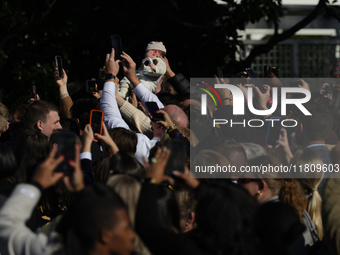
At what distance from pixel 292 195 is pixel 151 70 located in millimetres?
2655

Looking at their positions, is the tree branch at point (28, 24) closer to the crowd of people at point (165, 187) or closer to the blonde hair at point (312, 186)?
the crowd of people at point (165, 187)

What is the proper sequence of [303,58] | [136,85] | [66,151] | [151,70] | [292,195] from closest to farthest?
[66,151]
[292,195]
[136,85]
[151,70]
[303,58]

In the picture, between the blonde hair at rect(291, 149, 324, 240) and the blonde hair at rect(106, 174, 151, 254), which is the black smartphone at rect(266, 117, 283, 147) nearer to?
the blonde hair at rect(291, 149, 324, 240)

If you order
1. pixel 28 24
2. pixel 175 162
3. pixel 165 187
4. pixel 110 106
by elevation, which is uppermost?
pixel 175 162

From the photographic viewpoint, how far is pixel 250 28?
14.8 metres

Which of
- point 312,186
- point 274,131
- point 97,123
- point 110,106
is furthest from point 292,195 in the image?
point 110,106

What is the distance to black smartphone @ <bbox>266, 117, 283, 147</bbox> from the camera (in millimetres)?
3984

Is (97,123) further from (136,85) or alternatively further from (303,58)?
(303,58)

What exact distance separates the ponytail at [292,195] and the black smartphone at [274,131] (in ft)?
3.08

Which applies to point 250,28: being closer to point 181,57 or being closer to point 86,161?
point 181,57

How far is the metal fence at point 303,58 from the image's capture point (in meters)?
14.9

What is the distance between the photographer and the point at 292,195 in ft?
9.94

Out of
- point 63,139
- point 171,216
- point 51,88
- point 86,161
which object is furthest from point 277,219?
point 51,88

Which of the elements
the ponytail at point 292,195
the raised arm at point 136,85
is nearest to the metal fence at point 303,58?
the raised arm at point 136,85
